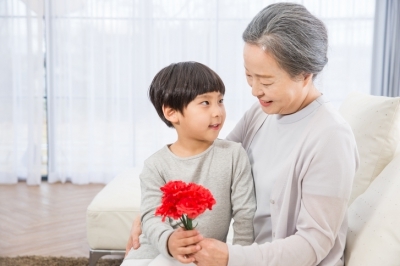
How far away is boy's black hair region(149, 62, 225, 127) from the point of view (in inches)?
68.9

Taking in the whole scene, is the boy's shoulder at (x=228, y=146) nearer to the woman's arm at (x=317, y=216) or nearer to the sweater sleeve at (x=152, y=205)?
the sweater sleeve at (x=152, y=205)

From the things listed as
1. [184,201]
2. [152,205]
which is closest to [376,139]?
[152,205]

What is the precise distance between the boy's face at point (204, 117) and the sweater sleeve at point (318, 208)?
0.39m

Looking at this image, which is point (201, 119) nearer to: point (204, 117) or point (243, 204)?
point (204, 117)

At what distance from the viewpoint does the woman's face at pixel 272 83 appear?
1.53 meters

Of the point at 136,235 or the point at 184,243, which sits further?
the point at 136,235

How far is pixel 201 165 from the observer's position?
1.78 meters

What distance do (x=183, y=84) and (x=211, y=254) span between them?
1.96ft

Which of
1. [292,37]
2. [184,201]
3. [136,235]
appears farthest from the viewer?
[136,235]

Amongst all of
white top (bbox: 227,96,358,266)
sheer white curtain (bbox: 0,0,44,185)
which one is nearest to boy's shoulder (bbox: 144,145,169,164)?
white top (bbox: 227,96,358,266)

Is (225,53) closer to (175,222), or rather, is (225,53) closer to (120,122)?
(120,122)

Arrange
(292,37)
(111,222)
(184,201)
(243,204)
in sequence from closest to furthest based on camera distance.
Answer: (184,201)
(292,37)
(243,204)
(111,222)

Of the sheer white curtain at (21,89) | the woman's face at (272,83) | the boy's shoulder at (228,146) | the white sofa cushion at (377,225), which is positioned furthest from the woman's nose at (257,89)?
the sheer white curtain at (21,89)

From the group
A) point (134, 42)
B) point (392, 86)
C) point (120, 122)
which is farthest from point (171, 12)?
point (392, 86)
